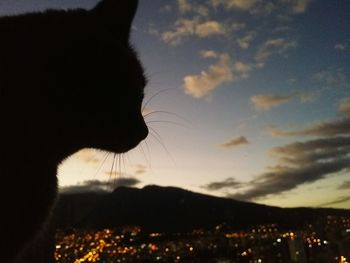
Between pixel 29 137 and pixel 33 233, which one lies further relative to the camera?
pixel 33 233

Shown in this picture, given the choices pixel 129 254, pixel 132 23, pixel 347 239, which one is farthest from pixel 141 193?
pixel 132 23

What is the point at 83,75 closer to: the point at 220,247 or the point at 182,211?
the point at 220,247

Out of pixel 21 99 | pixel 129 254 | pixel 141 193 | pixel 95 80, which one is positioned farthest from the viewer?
pixel 141 193

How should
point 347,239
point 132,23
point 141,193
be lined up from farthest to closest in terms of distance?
point 141,193 < point 347,239 < point 132,23

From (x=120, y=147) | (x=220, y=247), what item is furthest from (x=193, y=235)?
(x=120, y=147)

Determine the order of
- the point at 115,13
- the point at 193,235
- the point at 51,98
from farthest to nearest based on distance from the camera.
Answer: the point at 193,235
the point at 115,13
the point at 51,98

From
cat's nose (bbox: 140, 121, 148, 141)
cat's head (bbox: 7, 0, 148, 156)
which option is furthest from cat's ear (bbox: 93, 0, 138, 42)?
cat's nose (bbox: 140, 121, 148, 141)

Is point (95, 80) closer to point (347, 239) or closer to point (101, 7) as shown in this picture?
point (101, 7)
